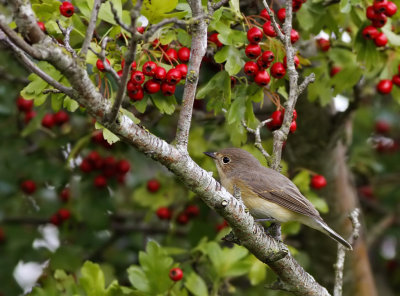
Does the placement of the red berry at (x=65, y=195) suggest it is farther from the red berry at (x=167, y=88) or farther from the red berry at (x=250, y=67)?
the red berry at (x=250, y=67)

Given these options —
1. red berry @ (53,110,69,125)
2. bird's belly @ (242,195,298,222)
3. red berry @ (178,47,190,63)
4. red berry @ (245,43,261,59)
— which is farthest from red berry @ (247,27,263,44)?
red berry @ (53,110,69,125)

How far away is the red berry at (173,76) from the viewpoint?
403cm

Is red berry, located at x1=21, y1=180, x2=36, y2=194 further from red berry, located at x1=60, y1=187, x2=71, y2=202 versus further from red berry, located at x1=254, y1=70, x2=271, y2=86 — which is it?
red berry, located at x1=254, y1=70, x2=271, y2=86

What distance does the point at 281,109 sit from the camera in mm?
4480

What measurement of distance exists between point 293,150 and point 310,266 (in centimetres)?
140

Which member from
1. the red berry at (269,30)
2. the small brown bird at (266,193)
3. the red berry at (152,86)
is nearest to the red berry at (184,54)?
the red berry at (152,86)

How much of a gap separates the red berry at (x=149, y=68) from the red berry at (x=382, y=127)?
19.2 feet

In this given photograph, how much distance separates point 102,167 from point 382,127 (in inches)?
181

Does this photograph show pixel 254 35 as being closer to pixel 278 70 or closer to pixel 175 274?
pixel 278 70

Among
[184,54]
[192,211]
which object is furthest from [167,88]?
[192,211]

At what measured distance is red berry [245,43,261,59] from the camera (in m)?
4.21

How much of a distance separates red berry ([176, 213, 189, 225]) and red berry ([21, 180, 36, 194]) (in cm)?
172

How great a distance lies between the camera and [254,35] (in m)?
4.16

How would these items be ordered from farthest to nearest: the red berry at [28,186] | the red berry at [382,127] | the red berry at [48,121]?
the red berry at [382,127]
the red berry at [28,186]
the red berry at [48,121]
